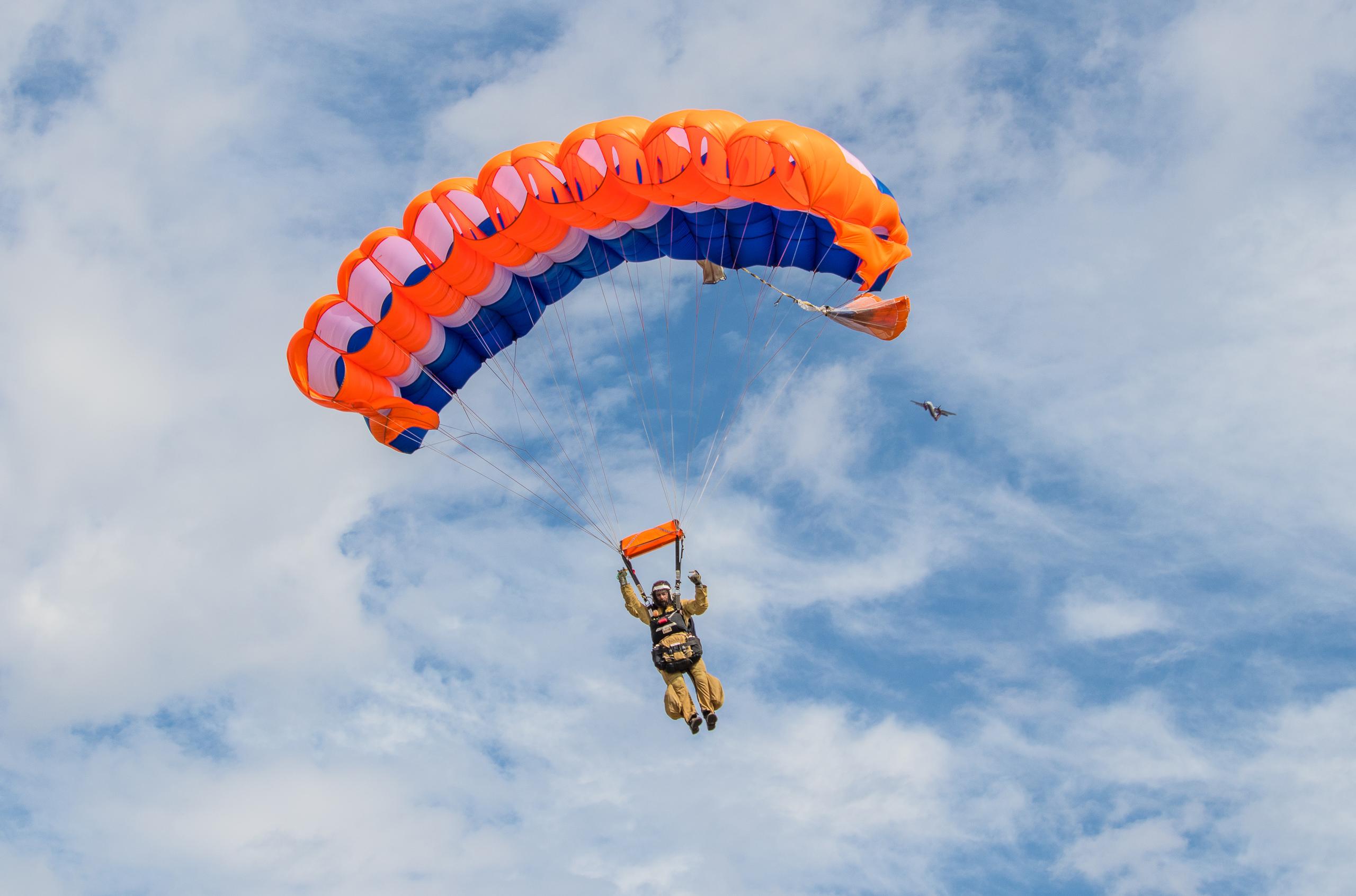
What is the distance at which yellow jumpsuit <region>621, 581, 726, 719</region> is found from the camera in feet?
52.2

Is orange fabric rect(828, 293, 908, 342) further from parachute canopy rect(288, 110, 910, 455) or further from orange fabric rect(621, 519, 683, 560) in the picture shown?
orange fabric rect(621, 519, 683, 560)

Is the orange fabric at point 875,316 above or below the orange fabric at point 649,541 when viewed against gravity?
above

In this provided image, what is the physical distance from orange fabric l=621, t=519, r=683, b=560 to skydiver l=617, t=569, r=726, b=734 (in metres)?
0.58

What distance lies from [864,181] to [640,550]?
18.6 ft

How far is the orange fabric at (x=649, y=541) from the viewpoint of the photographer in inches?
661

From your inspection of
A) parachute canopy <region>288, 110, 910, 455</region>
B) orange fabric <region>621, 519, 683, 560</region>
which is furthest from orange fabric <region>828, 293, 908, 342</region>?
orange fabric <region>621, 519, 683, 560</region>

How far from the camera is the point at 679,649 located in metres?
15.9

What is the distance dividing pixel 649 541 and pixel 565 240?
178 inches

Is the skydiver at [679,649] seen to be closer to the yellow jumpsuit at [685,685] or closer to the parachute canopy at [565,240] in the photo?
the yellow jumpsuit at [685,685]

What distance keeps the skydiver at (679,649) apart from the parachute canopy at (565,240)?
438 cm

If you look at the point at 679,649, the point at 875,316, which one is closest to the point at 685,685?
the point at 679,649

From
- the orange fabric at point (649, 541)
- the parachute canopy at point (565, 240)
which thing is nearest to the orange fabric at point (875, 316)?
the parachute canopy at point (565, 240)

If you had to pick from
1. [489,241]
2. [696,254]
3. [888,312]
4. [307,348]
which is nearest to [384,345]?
[307,348]

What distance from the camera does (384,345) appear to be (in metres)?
18.0
